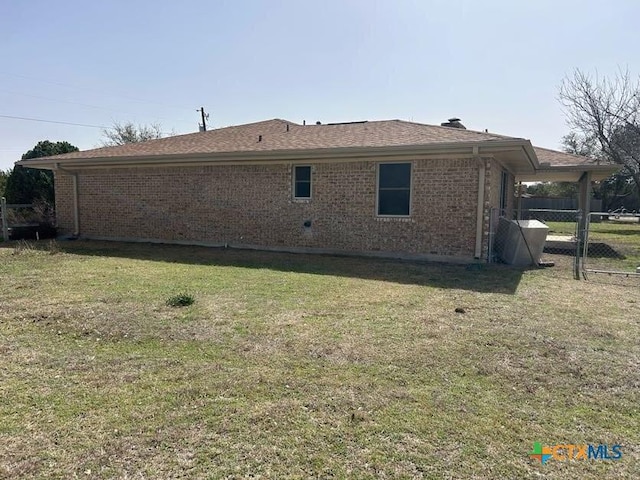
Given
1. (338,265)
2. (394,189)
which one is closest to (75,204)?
(338,265)

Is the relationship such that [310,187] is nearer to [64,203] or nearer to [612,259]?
[612,259]

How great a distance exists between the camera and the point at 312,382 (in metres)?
3.45

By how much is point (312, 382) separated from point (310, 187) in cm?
830

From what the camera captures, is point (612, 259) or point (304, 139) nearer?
point (612, 259)

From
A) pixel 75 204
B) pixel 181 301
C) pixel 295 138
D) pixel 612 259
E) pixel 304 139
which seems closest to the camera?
pixel 181 301

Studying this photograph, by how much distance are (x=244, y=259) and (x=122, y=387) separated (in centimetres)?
696

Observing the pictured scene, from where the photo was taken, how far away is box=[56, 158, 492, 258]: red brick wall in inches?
388

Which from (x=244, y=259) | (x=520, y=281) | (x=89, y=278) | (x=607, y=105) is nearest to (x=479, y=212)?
(x=520, y=281)

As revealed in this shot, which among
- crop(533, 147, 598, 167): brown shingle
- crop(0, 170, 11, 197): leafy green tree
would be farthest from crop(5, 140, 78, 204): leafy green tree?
crop(533, 147, 598, 167): brown shingle

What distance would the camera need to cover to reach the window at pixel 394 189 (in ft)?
33.8

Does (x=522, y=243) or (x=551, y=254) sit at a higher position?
(x=522, y=243)

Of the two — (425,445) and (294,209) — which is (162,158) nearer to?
(294,209)

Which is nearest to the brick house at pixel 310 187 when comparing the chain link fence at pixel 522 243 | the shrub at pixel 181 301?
the chain link fence at pixel 522 243

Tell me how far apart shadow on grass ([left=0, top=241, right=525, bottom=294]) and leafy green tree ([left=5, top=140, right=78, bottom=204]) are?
7015 millimetres
